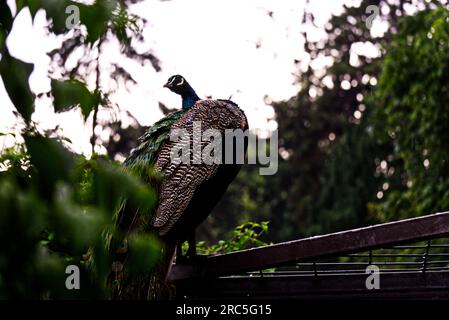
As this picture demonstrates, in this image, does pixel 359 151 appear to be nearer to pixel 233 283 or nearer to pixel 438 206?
pixel 438 206

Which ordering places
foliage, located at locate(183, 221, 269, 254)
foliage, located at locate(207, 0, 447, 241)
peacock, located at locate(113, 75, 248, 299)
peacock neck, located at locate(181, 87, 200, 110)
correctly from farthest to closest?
foliage, located at locate(207, 0, 447, 241), foliage, located at locate(183, 221, 269, 254), peacock neck, located at locate(181, 87, 200, 110), peacock, located at locate(113, 75, 248, 299)

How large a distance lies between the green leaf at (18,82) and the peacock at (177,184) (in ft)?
7.89

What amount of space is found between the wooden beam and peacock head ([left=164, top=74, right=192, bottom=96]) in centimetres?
113

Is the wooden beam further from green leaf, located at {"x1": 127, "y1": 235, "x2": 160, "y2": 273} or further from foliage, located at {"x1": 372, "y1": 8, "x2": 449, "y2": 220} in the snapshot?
foliage, located at {"x1": 372, "y1": 8, "x2": 449, "y2": 220}

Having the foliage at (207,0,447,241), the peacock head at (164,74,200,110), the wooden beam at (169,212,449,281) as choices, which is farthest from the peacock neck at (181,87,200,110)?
the foliage at (207,0,447,241)

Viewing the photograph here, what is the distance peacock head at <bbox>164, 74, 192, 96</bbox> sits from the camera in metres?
4.24

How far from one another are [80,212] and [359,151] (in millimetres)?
16085

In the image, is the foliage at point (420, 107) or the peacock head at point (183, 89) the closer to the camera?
the peacock head at point (183, 89)

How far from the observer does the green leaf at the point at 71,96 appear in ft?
2.71

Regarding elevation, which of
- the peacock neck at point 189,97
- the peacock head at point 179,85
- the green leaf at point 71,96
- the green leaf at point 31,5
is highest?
the peacock head at point 179,85

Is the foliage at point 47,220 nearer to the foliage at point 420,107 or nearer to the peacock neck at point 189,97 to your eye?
the peacock neck at point 189,97

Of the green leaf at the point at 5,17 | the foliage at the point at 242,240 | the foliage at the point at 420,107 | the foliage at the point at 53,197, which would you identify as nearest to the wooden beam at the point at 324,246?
the foliage at the point at 242,240

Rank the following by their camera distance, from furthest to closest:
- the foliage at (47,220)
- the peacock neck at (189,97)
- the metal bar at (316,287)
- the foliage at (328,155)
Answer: the foliage at (328,155) < the peacock neck at (189,97) < the metal bar at (316,287) < the foliage at (47,220)

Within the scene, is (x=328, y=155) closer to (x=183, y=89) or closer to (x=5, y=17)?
(x=183, y=89)
